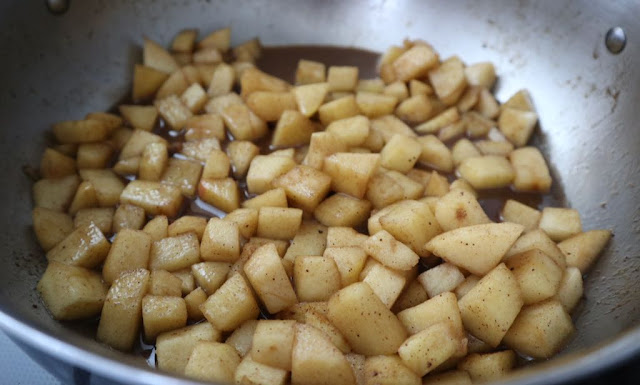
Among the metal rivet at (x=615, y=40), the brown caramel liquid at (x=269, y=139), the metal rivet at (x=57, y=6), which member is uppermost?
the metal rivet at (x=615, y=40)

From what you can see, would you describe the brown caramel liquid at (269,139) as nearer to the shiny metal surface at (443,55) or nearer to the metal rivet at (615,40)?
the shiny metal surface at (443,55)

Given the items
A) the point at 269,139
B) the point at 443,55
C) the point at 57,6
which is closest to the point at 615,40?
the point at 443,55

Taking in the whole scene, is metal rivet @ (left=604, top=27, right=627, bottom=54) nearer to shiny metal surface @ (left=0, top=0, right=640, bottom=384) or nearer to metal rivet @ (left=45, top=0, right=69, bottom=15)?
shiny metal surface @ (left=0, top=0, right=640, bottom=384)

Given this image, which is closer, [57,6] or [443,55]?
[57,6]

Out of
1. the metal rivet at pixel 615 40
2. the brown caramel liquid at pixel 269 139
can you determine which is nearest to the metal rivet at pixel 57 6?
the brown caramel liquid at pixel 269 139

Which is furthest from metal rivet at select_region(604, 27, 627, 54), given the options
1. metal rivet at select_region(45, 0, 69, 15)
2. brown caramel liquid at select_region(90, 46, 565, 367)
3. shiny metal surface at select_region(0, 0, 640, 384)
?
metal rivet at select_region(45, 0, 69, 15)

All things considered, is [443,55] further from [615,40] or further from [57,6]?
[57,6]
